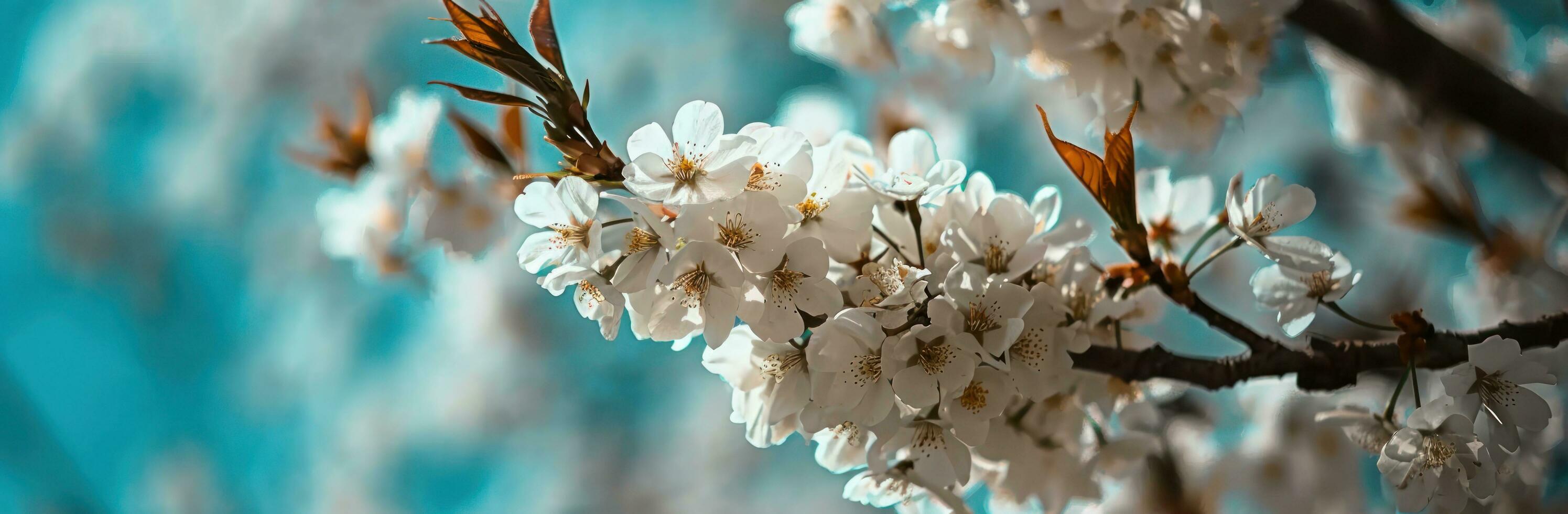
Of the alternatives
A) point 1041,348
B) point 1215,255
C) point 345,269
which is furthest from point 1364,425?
point 345,269

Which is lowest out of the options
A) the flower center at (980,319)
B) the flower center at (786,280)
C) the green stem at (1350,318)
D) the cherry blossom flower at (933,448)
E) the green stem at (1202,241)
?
the green stem at (1350,318)

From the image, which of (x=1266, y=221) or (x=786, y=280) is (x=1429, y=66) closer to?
(x=1266, y=221)

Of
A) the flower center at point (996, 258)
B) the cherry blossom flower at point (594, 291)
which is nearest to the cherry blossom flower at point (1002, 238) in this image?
the flower center at point (996, 258)

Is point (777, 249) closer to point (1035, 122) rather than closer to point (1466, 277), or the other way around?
point (1466, 277)

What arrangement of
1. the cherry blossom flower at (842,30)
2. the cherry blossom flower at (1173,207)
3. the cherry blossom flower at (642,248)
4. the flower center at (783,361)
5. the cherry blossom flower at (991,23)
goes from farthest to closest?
the cherry blossom flower at (842,30) → the cherry blossom flower at (991,23) → the cherry blossom flower at (1173,207) → the flower center at (783,361) → the cherry blossom flower at (642,248)

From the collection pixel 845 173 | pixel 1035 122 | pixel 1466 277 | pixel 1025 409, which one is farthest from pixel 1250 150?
pixel 845 173

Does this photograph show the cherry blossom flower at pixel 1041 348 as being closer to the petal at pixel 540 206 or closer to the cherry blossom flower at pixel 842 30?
the petal at pixel 540 206
